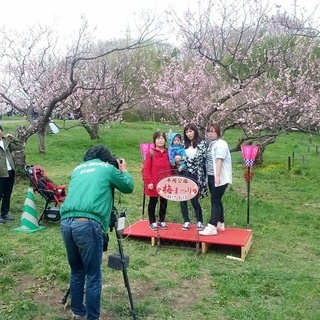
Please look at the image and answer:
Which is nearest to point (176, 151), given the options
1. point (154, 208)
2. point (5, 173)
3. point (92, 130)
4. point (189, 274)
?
point (154, 208)

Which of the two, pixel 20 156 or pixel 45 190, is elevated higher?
pixel 20 156

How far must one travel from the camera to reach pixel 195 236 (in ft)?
20.1

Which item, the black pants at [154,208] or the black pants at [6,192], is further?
the black pants at [6,192]

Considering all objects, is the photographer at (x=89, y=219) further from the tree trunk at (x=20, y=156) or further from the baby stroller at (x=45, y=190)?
the tree trunk at (x=20, y=156)

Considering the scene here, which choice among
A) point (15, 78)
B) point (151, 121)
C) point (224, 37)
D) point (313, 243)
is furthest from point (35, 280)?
point (151, 121)

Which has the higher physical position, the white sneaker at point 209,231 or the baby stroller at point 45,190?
the baby stroller at point 45,190

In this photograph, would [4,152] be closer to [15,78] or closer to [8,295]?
[8,295]

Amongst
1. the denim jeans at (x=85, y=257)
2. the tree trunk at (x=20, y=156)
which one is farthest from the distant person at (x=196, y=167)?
the tree trunk at (x=20, y=156)

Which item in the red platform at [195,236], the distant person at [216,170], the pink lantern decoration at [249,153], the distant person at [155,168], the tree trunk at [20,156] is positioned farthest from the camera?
the tree trunk at [20,156]

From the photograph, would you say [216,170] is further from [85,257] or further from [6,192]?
[6,192]

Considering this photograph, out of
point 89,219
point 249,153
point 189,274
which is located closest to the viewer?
point 89,219

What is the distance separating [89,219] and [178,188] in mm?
2562

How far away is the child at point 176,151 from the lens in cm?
648

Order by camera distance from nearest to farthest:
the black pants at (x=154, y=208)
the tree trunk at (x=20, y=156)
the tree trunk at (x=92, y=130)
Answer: the black pants at (x=154, y=208) < the tree trunk at (x=20, y=156) < the tree trunk at (x=92, y=130)
